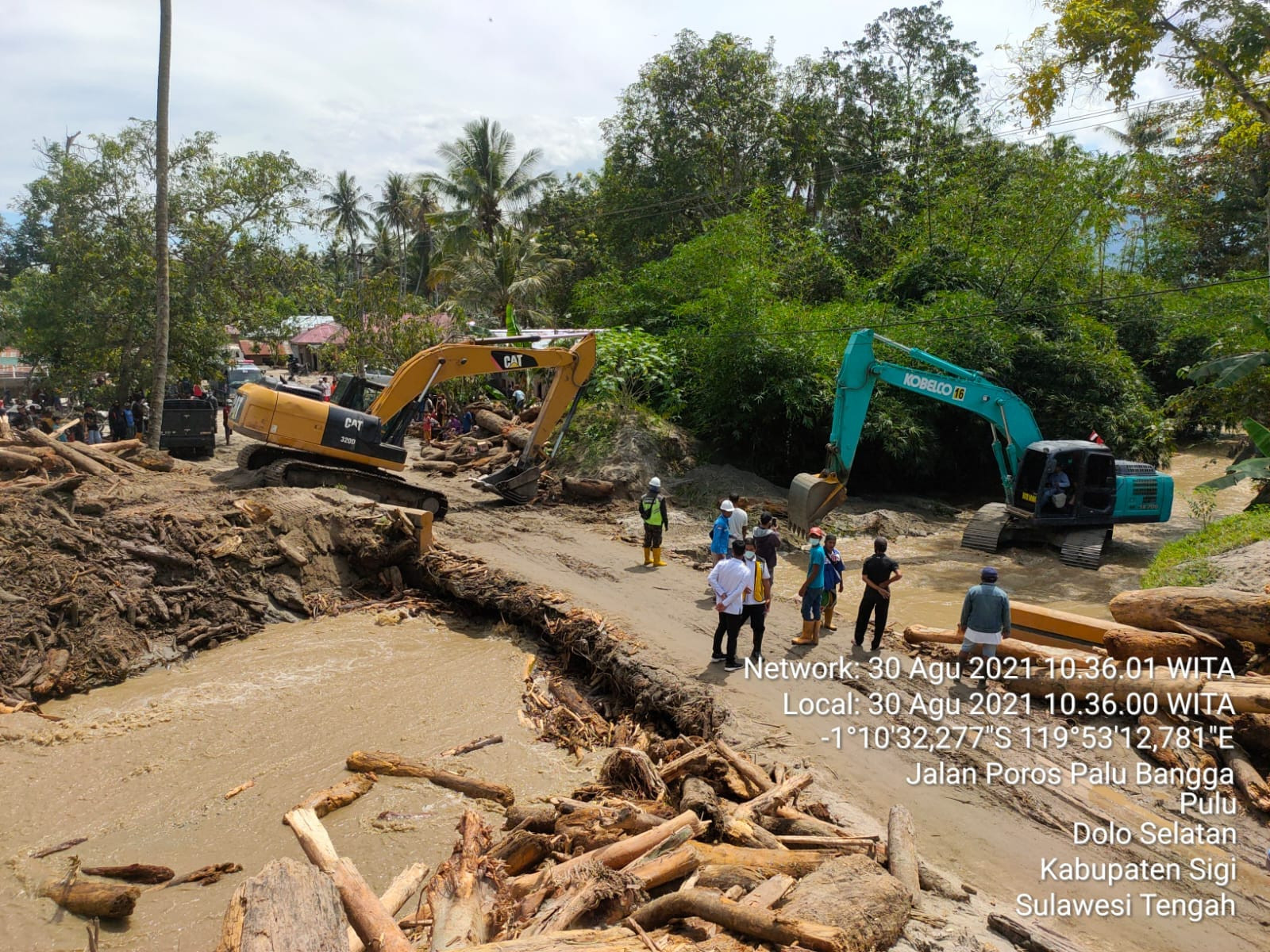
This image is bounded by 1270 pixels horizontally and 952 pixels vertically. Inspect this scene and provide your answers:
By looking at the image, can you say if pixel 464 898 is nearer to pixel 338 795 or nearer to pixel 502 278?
pixel 338 795

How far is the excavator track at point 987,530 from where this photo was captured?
645 inches

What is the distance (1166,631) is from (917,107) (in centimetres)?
2856

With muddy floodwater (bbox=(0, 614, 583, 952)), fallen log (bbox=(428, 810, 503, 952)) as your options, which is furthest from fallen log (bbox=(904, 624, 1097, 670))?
fallen log (bbox=(428, 810, 503, 952))

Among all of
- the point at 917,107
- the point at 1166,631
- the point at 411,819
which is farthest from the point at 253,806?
the point at 917,107

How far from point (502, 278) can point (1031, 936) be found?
93.8 feet

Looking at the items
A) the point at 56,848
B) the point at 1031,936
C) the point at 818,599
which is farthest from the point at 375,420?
the point at 1031,936

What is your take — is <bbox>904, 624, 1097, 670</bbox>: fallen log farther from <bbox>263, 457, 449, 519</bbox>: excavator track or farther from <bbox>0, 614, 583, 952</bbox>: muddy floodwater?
<bbox>263, 457, 449, 519</bbox>: excavator track

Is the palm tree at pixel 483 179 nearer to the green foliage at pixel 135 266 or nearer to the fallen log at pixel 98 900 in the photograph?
the green foliage at pixel 135 266

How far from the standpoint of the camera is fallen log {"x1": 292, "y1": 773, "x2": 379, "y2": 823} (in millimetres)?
6836

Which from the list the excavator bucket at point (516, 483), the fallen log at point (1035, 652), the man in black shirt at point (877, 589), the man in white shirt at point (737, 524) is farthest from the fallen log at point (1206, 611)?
the excavator bucket at point (516, 483)

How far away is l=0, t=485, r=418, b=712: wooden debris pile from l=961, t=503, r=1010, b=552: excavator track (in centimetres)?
1039

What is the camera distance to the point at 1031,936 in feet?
15.8

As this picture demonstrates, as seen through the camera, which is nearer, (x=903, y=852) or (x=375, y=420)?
(x=903, y=852)

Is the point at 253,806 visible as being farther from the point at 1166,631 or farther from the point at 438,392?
the point at 438,392
